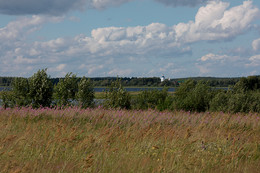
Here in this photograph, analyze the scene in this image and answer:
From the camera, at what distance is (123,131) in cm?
792

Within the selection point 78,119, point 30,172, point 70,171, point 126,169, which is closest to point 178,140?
point 126,169

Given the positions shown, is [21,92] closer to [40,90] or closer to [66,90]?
[40,90]

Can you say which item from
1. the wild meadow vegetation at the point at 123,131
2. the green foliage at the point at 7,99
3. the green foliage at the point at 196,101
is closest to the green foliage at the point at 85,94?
the wild meadow vegetation at the point at 123,131

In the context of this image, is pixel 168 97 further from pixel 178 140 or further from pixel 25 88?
pixel 178 140

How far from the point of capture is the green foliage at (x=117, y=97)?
879 inches

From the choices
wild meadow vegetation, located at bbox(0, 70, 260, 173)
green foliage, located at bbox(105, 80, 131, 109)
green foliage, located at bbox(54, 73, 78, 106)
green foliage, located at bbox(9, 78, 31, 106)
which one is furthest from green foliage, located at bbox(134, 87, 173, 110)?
green foliage, located at bbox(9, 78, 31, 106)

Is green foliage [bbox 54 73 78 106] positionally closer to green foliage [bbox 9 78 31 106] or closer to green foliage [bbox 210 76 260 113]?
green foliage [bbox 9 78 31 106]

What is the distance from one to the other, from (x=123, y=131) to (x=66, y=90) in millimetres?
15542

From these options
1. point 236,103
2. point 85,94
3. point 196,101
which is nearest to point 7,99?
point 85,94

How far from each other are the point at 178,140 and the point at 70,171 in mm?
3794

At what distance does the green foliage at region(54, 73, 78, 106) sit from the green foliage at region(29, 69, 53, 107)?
0.57m

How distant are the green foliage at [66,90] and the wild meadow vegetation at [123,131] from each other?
7cm

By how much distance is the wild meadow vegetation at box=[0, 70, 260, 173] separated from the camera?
6.30 meters

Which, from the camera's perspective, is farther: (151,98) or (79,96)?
(151,98)
